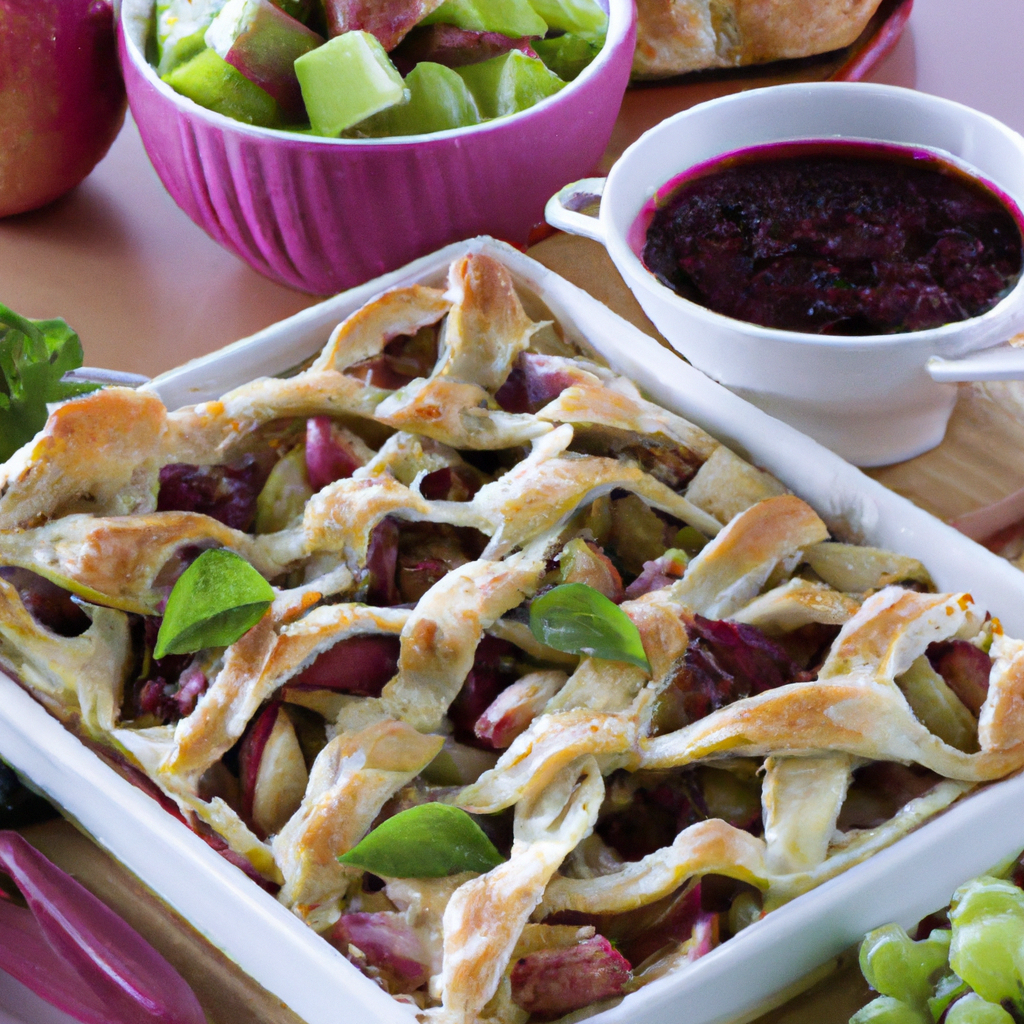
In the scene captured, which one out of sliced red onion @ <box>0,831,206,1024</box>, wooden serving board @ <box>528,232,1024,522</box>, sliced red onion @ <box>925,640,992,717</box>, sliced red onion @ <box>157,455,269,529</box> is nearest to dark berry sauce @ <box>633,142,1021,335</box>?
wooden serving board @ <box>528,232,1024,522</box>

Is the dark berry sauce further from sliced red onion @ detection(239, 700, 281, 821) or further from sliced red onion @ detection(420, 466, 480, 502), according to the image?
sliced red onion @ detection(239, 700, 281, 821)

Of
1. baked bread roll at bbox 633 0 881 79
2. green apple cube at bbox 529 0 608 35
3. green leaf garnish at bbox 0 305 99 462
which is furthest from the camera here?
baked bread roll at bbox 633 0 881 79

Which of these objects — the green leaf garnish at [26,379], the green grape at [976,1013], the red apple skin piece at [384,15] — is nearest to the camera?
the green grape at [976,1013]

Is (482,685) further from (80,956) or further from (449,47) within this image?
(449,47)

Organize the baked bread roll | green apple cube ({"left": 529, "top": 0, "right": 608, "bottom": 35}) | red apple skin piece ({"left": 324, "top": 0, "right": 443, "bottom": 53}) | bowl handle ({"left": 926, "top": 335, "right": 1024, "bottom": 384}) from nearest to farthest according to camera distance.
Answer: bowl handle ({"left": 926, "top": 335, "right": 1024, "bottom": 384}) < red apple skin piece ({"left": 324, "top": 0, "right": 443, "bottom": 53}) < green apple cube ({"left": 529, "top": 0, "right": 608, "bottom": 35}) < the baked bread roll

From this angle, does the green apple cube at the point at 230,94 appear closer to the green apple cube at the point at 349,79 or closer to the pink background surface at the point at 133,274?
the green apple cube at the point at 349,79

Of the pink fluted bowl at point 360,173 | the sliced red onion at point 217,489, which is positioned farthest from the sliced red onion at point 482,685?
the pink fluted bowl at point 360,173

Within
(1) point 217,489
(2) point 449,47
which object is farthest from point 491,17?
(1) point 217,489
